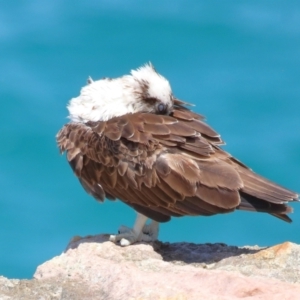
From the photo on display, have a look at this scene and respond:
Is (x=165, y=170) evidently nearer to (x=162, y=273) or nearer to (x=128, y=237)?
(x=128, y=237)

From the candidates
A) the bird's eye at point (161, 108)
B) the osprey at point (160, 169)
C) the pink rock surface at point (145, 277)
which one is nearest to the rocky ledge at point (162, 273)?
the pink rock surface at point (145, 277)

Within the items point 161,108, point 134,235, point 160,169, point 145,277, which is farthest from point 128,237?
point 145,277

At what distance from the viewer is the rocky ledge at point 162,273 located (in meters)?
A: 5.57

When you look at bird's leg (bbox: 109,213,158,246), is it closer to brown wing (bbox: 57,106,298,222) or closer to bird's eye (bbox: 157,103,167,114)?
brown wing (bbox: 57,106,298,222)

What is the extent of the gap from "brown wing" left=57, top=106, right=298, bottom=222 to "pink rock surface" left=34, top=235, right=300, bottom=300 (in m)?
0.50

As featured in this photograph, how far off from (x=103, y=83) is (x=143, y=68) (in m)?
0.41

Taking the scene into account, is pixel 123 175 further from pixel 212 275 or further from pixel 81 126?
pixel 212 275

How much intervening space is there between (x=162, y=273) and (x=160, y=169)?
140cm

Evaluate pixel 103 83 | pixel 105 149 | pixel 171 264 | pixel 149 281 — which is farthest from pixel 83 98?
pixel 149 281

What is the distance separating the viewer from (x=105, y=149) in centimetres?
744

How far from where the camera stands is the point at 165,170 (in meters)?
7.16

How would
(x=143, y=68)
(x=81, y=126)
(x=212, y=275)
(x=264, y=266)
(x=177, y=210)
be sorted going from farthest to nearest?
(x=143, y=68), (x=81, y=126), (x=177, y=210), (x=264, y=266), (x=212, y=275)

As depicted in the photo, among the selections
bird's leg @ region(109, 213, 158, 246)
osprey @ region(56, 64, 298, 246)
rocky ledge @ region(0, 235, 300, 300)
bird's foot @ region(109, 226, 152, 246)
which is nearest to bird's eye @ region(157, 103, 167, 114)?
osprey @ region(56, 64, 298, 246)

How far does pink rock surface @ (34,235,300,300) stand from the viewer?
5516mm
